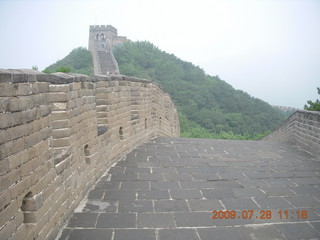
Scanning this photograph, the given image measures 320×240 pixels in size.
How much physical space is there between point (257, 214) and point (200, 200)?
686 mm

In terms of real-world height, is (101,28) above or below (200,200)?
above

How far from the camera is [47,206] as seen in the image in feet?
Result: 7.57

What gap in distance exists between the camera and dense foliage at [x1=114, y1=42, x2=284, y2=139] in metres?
31.5

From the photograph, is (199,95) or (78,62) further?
(78,62)


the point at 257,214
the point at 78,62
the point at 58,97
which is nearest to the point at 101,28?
the point at 78,62

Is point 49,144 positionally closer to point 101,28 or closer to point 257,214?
point 257,214

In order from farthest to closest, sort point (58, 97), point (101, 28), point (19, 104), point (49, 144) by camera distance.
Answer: point (101, 28) → point (58, 97) → point (49, 144) → point (19, 104)

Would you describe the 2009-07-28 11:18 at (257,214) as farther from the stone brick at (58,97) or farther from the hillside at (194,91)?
the hillside at (194,91)

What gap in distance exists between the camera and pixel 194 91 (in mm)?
37219

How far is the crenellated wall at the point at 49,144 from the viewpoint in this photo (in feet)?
5.84

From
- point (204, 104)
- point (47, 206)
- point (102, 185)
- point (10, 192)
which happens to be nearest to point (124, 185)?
point (102, 185)

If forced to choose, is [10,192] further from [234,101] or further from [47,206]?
[234,101]

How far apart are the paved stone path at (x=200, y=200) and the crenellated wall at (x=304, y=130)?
0.96m

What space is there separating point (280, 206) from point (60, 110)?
2846 mm
